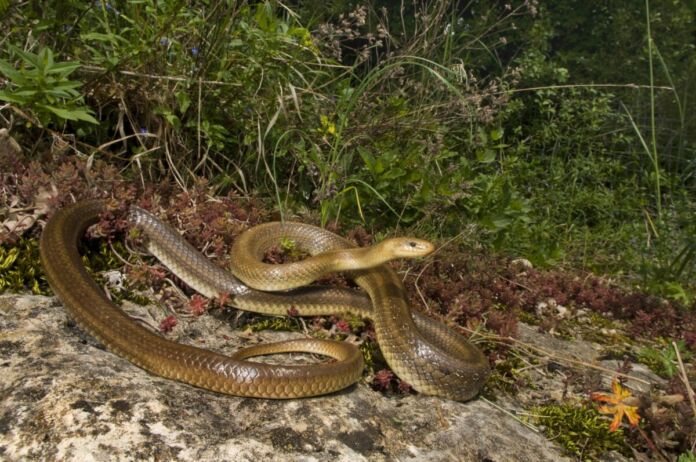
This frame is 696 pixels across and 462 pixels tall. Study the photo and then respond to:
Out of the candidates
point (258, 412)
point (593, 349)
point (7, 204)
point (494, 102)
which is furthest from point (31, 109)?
point (593, 349)

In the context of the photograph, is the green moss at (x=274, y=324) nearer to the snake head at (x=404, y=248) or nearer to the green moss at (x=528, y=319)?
the snake head at (x=404, y=248)

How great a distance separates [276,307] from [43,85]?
2.35 m

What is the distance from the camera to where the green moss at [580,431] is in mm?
3381

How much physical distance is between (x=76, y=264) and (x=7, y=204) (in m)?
1.01

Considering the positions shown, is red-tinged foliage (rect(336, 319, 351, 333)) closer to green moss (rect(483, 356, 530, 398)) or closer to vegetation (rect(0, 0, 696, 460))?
vegetation (rect(0, 0, 696, 460))

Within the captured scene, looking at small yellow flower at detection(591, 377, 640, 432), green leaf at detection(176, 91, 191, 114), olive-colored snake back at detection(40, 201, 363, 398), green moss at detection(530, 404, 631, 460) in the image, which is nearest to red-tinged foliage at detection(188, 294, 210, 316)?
olive-colored snake back at detection(40, 201, 363, 398)

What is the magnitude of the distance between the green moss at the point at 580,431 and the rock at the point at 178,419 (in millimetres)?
130

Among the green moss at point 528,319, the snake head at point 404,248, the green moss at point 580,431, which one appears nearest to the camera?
the green moss at point 580,431

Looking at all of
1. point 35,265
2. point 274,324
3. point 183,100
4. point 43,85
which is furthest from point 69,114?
point 274,324

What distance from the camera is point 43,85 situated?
14.2 feet

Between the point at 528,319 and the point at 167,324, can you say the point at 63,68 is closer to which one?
the point at 167,324

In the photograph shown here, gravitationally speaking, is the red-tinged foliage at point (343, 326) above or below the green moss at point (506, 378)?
A: above

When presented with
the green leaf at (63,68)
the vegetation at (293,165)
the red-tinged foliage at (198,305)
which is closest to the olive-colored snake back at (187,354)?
the vegetation at (293,165)

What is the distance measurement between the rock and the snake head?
1.03 meters
